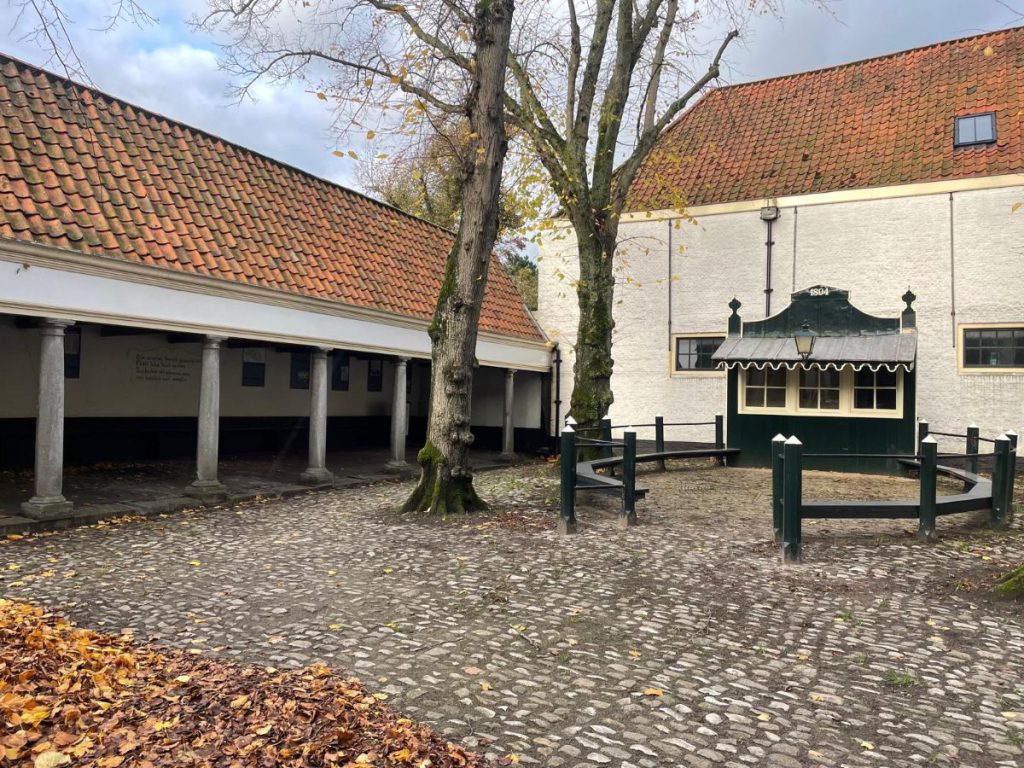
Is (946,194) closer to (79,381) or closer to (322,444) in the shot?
(322,444)

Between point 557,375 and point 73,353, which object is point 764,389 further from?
point 73,353

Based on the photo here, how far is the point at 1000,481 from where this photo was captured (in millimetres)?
8758

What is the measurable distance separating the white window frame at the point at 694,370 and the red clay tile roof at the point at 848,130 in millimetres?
Result: 3172

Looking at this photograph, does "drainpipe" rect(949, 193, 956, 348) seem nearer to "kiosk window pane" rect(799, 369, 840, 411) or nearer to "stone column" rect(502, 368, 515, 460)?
"kiosk window pane" rect(799, 369, 840, 411)

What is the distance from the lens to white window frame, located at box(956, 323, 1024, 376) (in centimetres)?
1479

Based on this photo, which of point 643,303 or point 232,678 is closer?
point 232,678

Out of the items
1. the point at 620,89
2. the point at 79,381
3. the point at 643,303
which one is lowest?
the point at 79,381

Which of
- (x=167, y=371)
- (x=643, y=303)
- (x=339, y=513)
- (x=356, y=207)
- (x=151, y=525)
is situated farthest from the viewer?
(x=643, y=303)

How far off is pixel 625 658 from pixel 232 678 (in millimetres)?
2373

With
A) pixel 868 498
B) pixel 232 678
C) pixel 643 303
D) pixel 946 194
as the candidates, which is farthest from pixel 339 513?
pixel 946 194

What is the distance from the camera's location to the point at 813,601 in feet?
19.9

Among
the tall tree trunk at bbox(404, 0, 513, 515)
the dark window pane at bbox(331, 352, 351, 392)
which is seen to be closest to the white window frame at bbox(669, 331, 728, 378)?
the dark window pane at bbox(331, 352, 351, 392)

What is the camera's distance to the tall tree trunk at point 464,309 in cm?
984

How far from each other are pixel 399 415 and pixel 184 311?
5.51 meters
